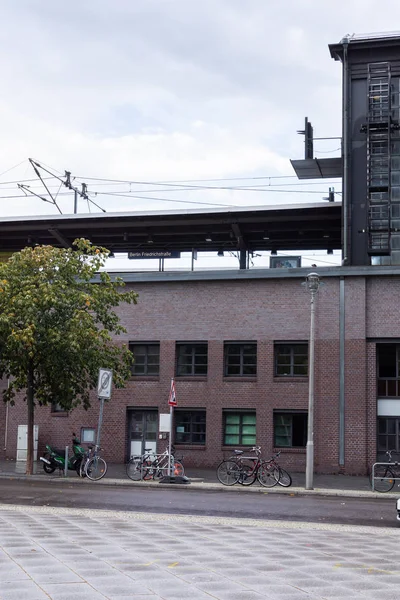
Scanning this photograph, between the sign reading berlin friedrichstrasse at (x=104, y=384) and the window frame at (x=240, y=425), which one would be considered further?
the window frame at (x=240, y=425)

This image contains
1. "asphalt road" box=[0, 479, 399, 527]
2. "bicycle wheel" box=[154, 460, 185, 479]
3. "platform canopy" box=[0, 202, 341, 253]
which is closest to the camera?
"asphalt road" box=[0, 479, 399, 527]

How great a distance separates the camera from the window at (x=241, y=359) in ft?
112

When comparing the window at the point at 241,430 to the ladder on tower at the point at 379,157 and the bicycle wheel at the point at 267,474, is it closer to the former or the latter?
the bicycle wheel at the point at 267,474

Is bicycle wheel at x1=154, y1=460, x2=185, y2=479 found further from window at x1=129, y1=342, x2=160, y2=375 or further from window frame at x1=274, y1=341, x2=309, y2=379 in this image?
window at x1=129, y1=342, x2=160, y2=375

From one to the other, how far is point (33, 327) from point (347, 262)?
1672cm

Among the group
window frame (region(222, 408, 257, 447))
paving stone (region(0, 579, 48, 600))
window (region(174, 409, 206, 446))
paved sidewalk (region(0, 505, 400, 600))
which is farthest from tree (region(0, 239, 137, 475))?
paving stone (region(0, 579, 48, 600))

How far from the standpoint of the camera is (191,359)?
35031 mm

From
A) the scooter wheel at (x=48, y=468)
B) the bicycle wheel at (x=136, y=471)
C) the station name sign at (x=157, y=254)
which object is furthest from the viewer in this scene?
the station name sign at (x=157, y=254)

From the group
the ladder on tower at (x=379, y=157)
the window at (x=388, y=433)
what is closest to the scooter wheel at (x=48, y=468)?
the window at (x=388, y=433)

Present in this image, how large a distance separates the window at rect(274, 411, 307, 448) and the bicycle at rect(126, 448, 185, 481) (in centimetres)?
807

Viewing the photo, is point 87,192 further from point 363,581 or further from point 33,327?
point 363,581

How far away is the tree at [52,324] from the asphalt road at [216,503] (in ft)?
17.0

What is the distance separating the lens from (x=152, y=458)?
2677 centimetres

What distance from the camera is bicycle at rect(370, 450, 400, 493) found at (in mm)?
25047
